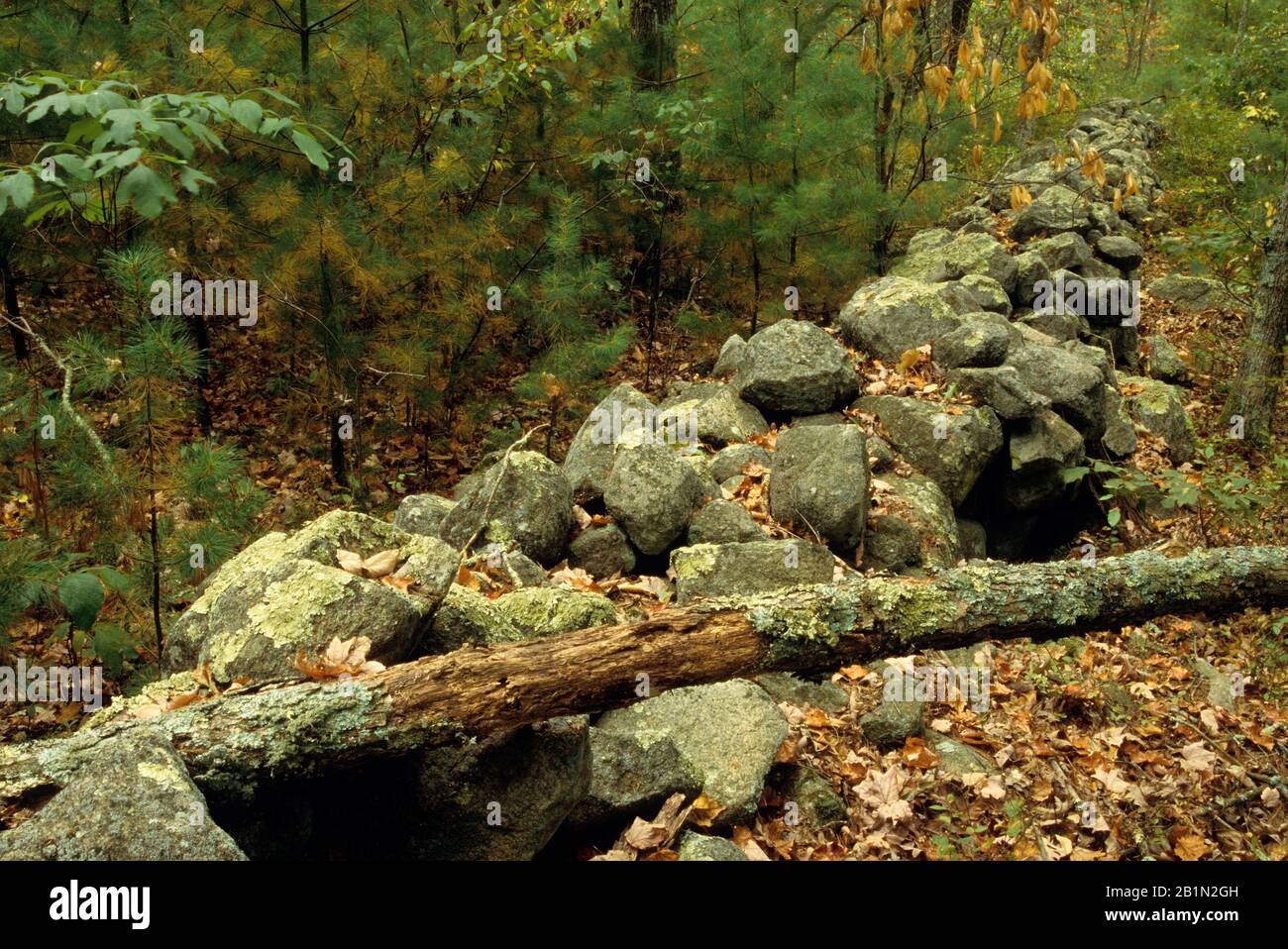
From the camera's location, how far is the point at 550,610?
3.96 meters

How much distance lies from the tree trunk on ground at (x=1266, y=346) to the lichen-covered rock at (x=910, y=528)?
5109mm

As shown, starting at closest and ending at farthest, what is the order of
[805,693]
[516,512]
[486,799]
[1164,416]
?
[486,799], [805,693], [516,512], [1164,416]

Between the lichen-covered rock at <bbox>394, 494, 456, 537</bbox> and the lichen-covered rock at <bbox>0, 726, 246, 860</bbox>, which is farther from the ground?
the lichen-covered rock at <bbox>394, 494, 456, 537</bbox>

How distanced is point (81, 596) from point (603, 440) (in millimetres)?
3463

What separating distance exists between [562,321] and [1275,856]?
7.07 meters

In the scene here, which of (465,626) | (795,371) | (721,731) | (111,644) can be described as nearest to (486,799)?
(465,626)

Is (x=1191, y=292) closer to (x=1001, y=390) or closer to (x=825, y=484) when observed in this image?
(x=1001, y=390)

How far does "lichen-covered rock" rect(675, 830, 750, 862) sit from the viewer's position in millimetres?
3332

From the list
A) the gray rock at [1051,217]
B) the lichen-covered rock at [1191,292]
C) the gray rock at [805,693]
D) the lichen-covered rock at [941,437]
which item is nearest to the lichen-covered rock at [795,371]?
the lichen-covered rock at [941,437]

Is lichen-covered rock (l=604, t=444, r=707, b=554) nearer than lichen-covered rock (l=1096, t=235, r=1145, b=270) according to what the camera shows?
Yes

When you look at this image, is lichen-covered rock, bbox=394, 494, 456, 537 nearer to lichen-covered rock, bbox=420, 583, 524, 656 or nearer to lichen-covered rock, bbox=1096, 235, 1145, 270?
lichen-covered rock, bbox=420, 583, 524, 656

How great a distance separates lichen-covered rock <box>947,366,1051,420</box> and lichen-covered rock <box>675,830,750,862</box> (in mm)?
5349

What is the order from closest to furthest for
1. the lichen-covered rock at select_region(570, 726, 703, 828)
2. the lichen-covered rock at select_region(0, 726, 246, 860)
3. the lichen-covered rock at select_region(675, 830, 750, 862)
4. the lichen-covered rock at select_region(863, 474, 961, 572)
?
the lichen-covered rock at select_region(0, 726, 246, 860)
the lichen-covered rock at select_region(675, 830, 750, 862)
the lichen-covered rock at select_region(570, 726, 703, 828)
the lichen-covered rock at select_region(863, 474, 961, 572)

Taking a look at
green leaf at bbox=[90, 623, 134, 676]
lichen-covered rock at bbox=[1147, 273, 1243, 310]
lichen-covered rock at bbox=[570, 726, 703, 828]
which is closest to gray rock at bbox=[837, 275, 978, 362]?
lichen-covered rock at bbox=[570, 726, 703, 828]
